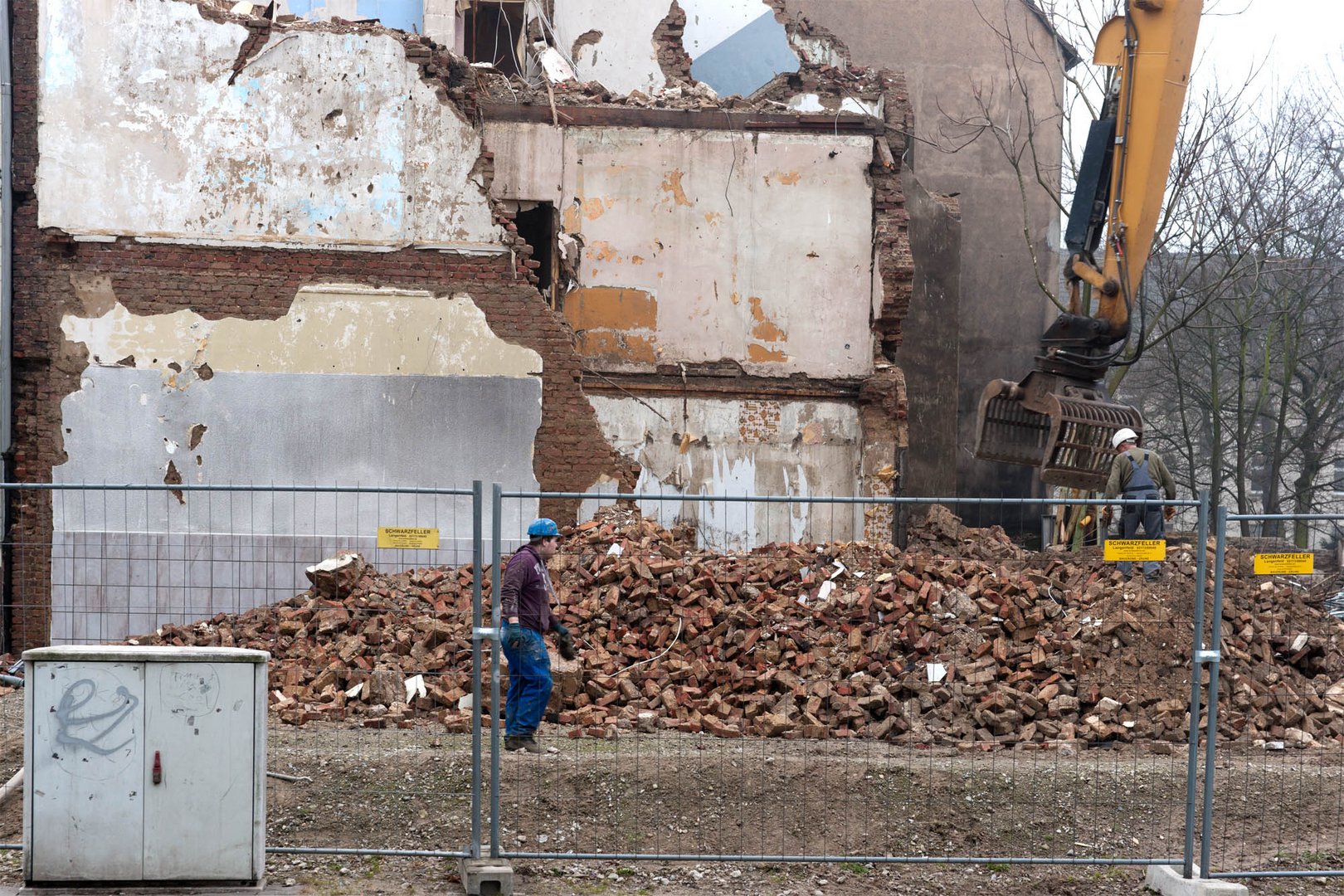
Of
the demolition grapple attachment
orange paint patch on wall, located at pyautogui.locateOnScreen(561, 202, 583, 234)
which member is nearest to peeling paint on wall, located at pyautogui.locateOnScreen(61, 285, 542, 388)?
orange paint patch on wall, located at pyautogui.locateOnScreen(561, 202, 583, 234)

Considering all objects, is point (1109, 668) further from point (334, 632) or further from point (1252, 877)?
point (334, 632)

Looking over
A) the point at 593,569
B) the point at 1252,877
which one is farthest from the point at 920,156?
the point at 1252,877

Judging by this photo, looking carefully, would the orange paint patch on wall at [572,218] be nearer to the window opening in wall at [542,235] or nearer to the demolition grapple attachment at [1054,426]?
the window opening in wall at [542,235]

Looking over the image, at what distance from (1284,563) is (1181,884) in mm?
1734

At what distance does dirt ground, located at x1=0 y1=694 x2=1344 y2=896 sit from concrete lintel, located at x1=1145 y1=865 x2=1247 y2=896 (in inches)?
6.5

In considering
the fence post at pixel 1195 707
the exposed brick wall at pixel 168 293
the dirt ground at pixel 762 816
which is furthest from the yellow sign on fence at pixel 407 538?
the exposed brick wall at pixel 168 293

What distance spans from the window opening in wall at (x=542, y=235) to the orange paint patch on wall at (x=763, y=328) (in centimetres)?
240

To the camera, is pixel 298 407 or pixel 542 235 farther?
pixel 542 235

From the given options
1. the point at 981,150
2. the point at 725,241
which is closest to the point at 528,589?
the point at 725,241

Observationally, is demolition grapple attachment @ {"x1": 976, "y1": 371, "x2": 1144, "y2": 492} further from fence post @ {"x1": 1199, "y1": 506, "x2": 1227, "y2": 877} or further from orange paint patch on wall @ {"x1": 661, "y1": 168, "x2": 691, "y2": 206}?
fence post @ {"x1": 1199, "y1": 506, "x2": 1227, "y2": 877}

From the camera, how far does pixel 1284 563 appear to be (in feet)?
22.3

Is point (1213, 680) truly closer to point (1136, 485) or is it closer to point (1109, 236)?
point (1136, 485)

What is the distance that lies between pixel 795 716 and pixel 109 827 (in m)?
5.10

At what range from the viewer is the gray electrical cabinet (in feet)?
19.6
